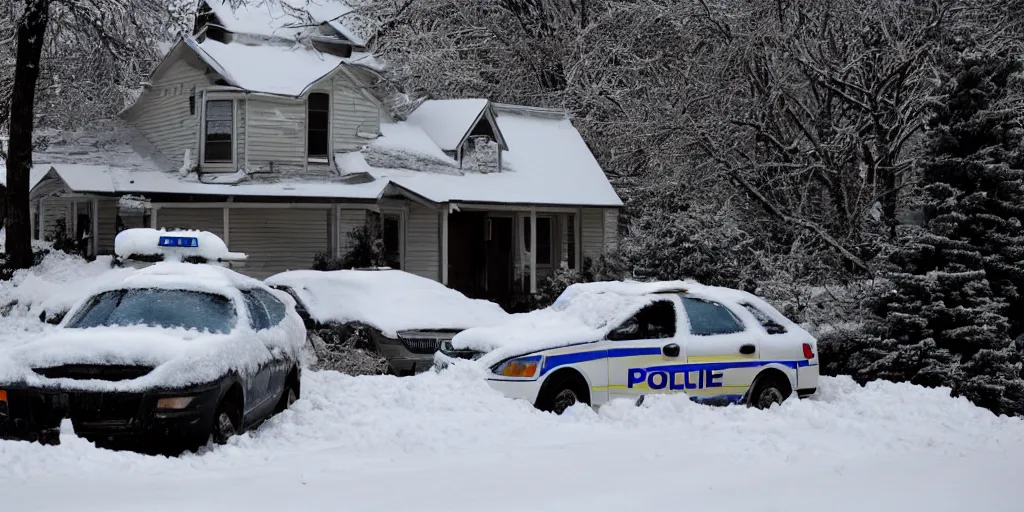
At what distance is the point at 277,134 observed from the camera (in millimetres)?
25281

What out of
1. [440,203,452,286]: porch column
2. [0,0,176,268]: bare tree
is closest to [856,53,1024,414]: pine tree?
[440,203,452,286]: porch column

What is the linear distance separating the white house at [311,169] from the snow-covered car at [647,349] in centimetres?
1274

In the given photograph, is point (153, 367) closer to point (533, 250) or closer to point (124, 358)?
point (124, 358)

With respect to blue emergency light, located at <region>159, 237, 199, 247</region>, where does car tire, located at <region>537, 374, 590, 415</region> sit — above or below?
below

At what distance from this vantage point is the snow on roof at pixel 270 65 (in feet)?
82.2

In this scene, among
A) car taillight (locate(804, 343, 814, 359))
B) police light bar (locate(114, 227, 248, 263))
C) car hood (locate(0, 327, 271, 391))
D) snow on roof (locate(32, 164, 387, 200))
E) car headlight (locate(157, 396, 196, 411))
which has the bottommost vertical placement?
car headlight (locate(157, 396, 196, 411))

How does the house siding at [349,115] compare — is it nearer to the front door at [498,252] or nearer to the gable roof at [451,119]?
the gable roof at [451,119]

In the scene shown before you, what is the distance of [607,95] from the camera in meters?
31.4

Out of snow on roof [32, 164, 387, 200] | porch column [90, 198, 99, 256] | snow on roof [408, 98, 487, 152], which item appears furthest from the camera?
snow on roof [408, 98, 487, 152]

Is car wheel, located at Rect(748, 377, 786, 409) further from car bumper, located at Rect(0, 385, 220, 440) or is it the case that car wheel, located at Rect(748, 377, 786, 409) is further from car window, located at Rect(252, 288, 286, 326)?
car bumper, located at Rect(0, 385, 220, 440)

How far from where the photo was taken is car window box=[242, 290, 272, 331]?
10.4 meters

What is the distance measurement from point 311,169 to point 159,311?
1619cm

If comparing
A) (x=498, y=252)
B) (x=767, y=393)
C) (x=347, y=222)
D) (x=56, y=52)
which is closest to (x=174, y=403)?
(x=767, y=393)

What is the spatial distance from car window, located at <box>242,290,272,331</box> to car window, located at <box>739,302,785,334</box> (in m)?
5.54
